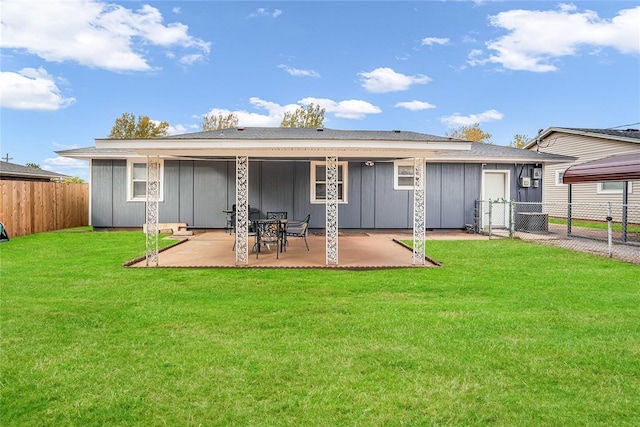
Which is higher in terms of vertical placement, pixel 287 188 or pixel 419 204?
pixel 287 188

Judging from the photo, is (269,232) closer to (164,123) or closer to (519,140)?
(164,123)

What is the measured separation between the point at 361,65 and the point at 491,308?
2112 cm

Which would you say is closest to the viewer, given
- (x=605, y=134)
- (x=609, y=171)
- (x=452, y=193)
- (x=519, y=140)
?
(x=609, y=171)

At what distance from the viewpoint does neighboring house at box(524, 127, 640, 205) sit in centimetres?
1689

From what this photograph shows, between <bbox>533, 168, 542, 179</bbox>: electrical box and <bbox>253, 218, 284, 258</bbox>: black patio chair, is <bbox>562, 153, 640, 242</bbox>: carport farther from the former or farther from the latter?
<bbox>253, 218, 284, 258</bbox>: black patio chair

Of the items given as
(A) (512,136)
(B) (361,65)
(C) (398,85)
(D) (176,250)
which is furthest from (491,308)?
(A) (512,136)

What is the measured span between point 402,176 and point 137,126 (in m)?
23.3

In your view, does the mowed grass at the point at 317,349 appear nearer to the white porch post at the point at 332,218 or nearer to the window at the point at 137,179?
the white porch post at the point at 332,218

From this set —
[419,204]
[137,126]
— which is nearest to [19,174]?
[137,126]

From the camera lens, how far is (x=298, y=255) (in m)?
8.52

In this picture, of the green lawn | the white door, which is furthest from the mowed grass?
the green lawn

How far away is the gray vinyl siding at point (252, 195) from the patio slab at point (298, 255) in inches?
64.8

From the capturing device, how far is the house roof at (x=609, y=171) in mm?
10164

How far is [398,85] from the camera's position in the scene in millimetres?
30953
